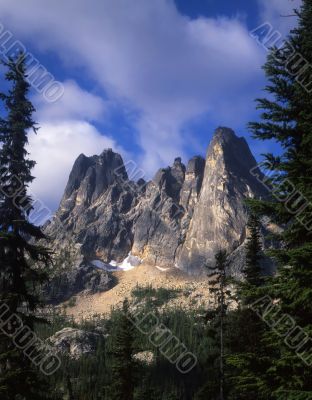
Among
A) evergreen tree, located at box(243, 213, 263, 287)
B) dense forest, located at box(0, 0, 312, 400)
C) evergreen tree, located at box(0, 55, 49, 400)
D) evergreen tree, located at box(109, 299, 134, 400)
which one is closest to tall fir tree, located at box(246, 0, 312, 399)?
dense forest, located at box(0, 0, 312, 400)

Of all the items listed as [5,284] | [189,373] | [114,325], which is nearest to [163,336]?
[114,325]

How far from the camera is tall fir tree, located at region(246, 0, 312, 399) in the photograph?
1052cm

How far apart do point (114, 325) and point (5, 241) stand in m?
182

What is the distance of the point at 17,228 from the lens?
726 inches

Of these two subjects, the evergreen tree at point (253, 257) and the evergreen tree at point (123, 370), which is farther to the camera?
the evergreen tree at point (123, 370)

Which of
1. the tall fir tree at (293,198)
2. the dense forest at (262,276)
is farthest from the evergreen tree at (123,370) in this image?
the tall fir tree at (293,198)

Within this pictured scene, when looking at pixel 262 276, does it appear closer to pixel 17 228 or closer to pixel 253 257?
pixel 17 228

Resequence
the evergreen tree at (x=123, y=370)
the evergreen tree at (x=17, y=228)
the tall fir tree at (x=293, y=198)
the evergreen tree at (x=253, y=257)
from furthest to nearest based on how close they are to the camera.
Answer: the evergreen tree at (x=123, y=370) → the evergreen tree at (x=253, y=257) → the evergreen tree at (x=17, y=228) → the tall fir tree at (x=293, y=198)

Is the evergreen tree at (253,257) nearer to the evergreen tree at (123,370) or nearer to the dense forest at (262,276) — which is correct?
the dense forest at (262,276)

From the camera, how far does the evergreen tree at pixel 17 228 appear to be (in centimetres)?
1673

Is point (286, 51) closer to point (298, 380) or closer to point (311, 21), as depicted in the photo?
point (311, 21)

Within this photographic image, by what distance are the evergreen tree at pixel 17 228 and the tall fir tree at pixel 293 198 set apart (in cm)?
1000

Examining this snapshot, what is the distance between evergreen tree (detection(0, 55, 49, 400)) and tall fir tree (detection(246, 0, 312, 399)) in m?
10.00

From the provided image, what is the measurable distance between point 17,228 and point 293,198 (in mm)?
11879
